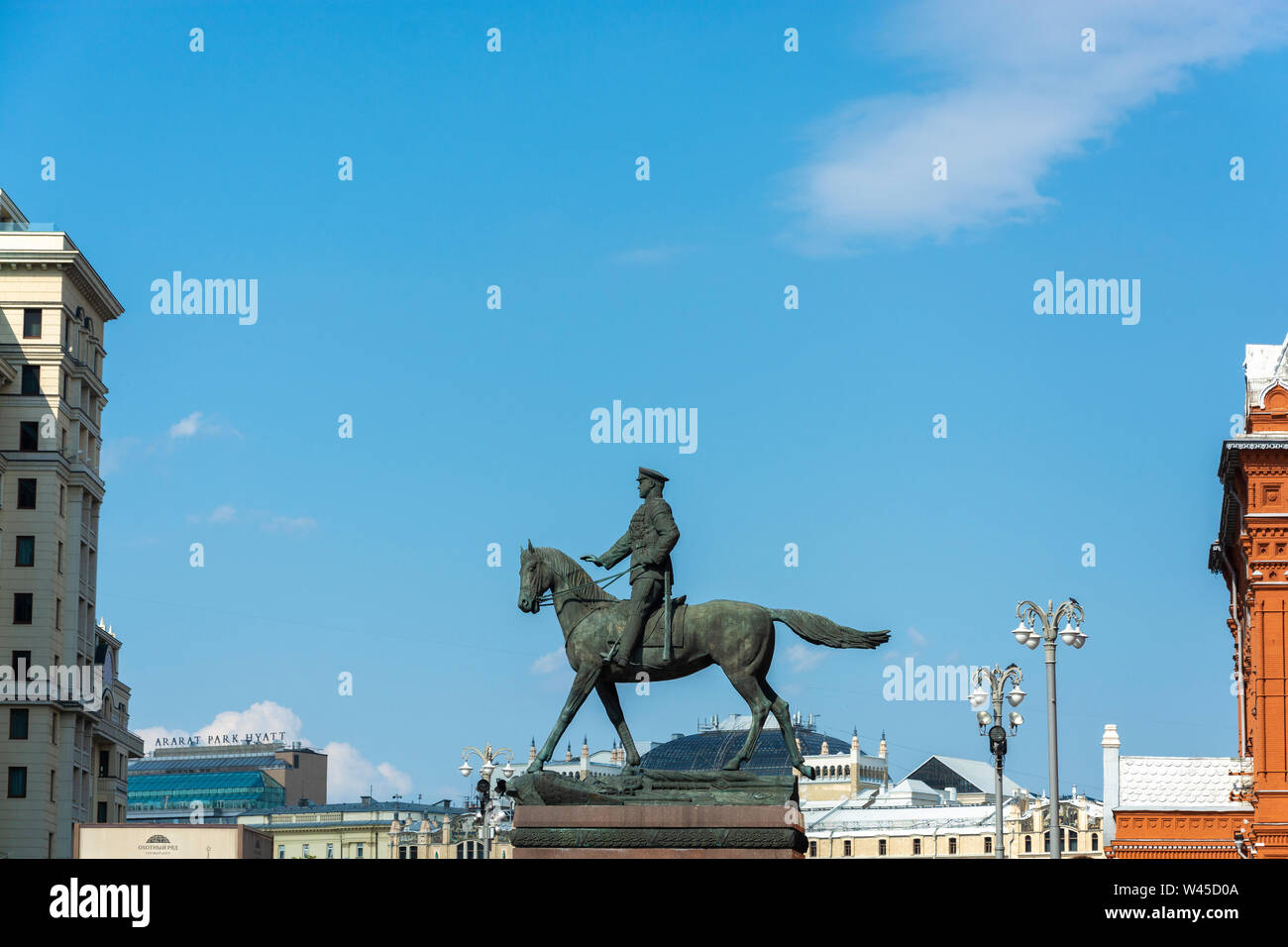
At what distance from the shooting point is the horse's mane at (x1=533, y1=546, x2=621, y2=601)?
30.2m

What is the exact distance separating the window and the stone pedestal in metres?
58.0

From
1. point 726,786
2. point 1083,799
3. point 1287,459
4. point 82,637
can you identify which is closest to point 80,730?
point 82,637

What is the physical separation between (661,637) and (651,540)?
1439 mm

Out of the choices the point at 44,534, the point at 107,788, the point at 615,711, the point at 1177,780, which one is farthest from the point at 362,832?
the point at 615,711

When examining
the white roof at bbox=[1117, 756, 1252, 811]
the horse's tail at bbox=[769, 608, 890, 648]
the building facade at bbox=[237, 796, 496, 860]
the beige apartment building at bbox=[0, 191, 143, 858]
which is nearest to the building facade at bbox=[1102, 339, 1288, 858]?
the white roof at bbox=[1117, 756, 1252, 811]

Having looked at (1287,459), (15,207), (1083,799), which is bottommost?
(1083,799)

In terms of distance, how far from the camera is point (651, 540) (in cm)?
2977

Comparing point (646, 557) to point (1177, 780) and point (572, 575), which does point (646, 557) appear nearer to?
point (572, 575)

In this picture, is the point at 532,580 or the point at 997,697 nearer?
the point at 532,580

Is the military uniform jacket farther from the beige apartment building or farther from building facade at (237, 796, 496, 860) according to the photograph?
building facade at (237, 796, 496, 860)

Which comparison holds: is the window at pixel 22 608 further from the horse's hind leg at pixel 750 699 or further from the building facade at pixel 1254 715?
the horse's hind leg at pixel 750 699
